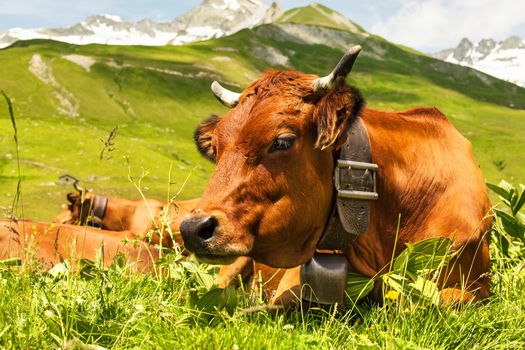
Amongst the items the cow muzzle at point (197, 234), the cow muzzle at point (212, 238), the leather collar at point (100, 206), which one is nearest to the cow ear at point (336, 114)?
the cow muzzle at point (212, 238)

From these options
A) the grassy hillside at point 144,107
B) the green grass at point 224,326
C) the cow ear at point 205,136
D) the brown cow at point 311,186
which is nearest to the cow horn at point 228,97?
the brown cow at point 311,186

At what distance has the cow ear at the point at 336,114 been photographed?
503cm

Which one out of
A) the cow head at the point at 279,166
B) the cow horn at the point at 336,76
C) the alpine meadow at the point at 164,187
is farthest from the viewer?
the cow horn at the point at 336,76

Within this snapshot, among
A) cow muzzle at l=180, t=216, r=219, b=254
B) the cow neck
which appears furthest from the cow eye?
cow muzzle at l=180, t=216, r=219, b=254

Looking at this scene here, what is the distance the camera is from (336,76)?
17.0ft

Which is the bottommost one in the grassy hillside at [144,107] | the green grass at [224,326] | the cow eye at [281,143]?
the grassy hillside at [144,107]

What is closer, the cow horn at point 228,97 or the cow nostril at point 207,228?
the cow nostril at point 207,228

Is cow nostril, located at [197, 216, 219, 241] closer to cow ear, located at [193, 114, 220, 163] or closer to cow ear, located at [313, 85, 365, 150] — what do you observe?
cow ear, located at [313, 85, 365, 150]

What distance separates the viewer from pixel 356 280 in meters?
5.44

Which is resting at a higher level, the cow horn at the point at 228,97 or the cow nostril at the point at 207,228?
the cow horn at the point at 228,97

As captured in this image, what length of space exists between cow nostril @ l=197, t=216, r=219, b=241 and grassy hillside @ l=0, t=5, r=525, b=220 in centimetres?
810

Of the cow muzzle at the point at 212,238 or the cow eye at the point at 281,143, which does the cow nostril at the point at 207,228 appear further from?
the cow eye at the point at 281,143

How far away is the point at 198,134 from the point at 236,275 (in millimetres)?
1869

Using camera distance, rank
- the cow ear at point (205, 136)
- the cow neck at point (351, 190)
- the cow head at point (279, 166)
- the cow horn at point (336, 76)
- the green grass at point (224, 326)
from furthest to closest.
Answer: the cow ear at point (205, 136) → the cow neck at point (351, 190) → the cow horn at point (336, 76) → the cow head at point (279, 166) → the green grass at point (224, 326)
